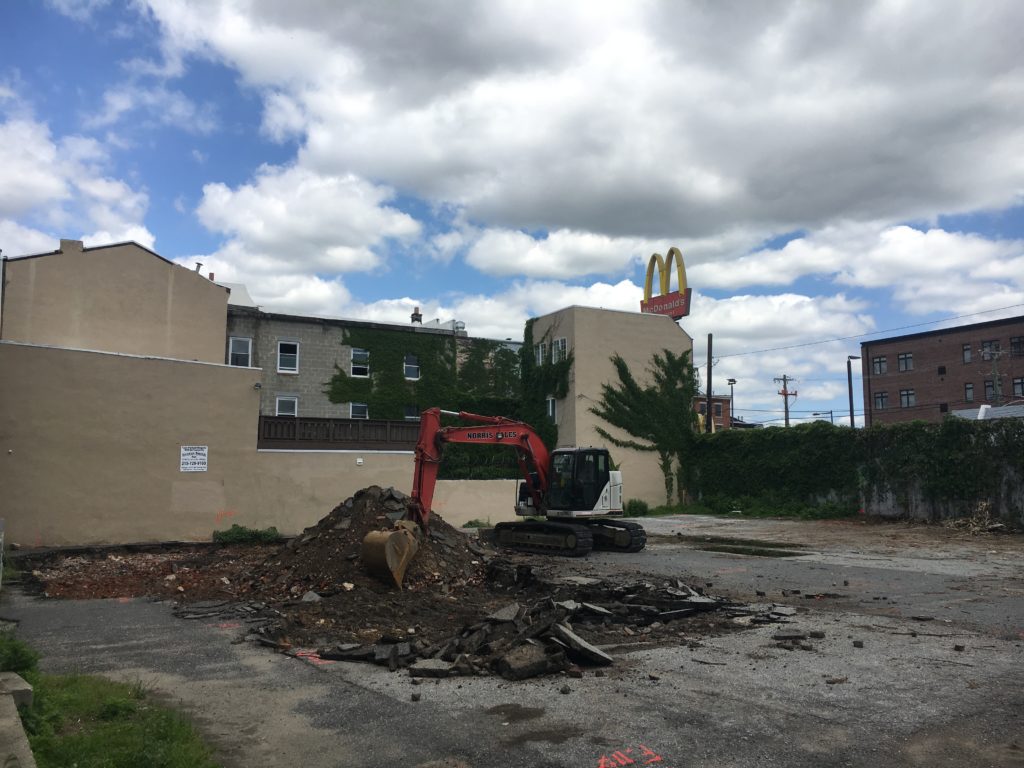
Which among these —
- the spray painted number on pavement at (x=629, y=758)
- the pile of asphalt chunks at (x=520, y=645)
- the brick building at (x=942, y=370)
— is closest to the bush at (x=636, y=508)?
the brick building at (x=942, y=370)

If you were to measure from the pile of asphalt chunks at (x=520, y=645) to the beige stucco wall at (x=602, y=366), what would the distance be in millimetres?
29286

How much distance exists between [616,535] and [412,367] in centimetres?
2081

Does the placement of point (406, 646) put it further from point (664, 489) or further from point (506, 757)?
point (664, 489)

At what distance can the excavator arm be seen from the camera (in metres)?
16.5

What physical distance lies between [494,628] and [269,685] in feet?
9.36

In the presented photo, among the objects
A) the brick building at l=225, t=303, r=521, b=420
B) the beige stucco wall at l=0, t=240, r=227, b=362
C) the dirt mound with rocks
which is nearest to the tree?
the brick building at l=225, t=303, r=521, b=420

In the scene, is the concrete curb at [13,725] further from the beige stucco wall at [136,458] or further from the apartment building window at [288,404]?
the apartment building window at [288,404]

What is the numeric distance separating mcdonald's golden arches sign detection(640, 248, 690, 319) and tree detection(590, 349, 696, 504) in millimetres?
2998

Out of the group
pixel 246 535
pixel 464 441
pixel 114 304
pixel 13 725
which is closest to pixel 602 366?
pixel 246 535

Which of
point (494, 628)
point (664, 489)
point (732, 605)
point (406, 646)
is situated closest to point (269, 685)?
point (406, 646)

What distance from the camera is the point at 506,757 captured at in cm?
575

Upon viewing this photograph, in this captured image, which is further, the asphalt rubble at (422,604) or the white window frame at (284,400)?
the white window frame at (284,400)

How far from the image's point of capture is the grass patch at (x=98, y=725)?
5123mm

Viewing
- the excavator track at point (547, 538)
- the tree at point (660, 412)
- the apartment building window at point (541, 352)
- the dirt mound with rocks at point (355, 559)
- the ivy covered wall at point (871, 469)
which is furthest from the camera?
the apartment building window at point (541, 352)
